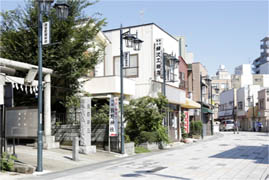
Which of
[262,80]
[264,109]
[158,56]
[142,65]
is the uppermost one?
[262,80]

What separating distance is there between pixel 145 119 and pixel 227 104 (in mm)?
76736

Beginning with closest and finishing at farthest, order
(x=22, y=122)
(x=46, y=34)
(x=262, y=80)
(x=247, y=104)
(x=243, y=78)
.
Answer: (x=22, y=122) < (x=46, y=34) < (x=247, y=104) < (x=262, y=80) < (x=243, y=78)

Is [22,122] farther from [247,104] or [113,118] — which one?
[247,104]

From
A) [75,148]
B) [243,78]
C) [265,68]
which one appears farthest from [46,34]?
[265,68]

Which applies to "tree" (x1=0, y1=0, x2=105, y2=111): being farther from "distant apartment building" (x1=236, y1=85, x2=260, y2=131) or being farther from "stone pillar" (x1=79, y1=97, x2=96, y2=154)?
"distant apartment building" (x1=236, y1=85, x2=260, y2=131)

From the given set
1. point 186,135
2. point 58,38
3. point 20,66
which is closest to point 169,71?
point 186,135

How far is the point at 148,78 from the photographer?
89.5ft

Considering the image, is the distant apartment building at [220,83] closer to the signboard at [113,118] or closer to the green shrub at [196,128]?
the green shrub at [196,128]

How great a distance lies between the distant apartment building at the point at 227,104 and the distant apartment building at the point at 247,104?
242cm

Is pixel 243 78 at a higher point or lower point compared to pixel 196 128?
higher

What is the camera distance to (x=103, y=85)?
24078mm

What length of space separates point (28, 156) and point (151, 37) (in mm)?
14882

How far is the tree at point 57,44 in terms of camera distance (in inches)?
808

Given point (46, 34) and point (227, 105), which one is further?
point (227, 105)
